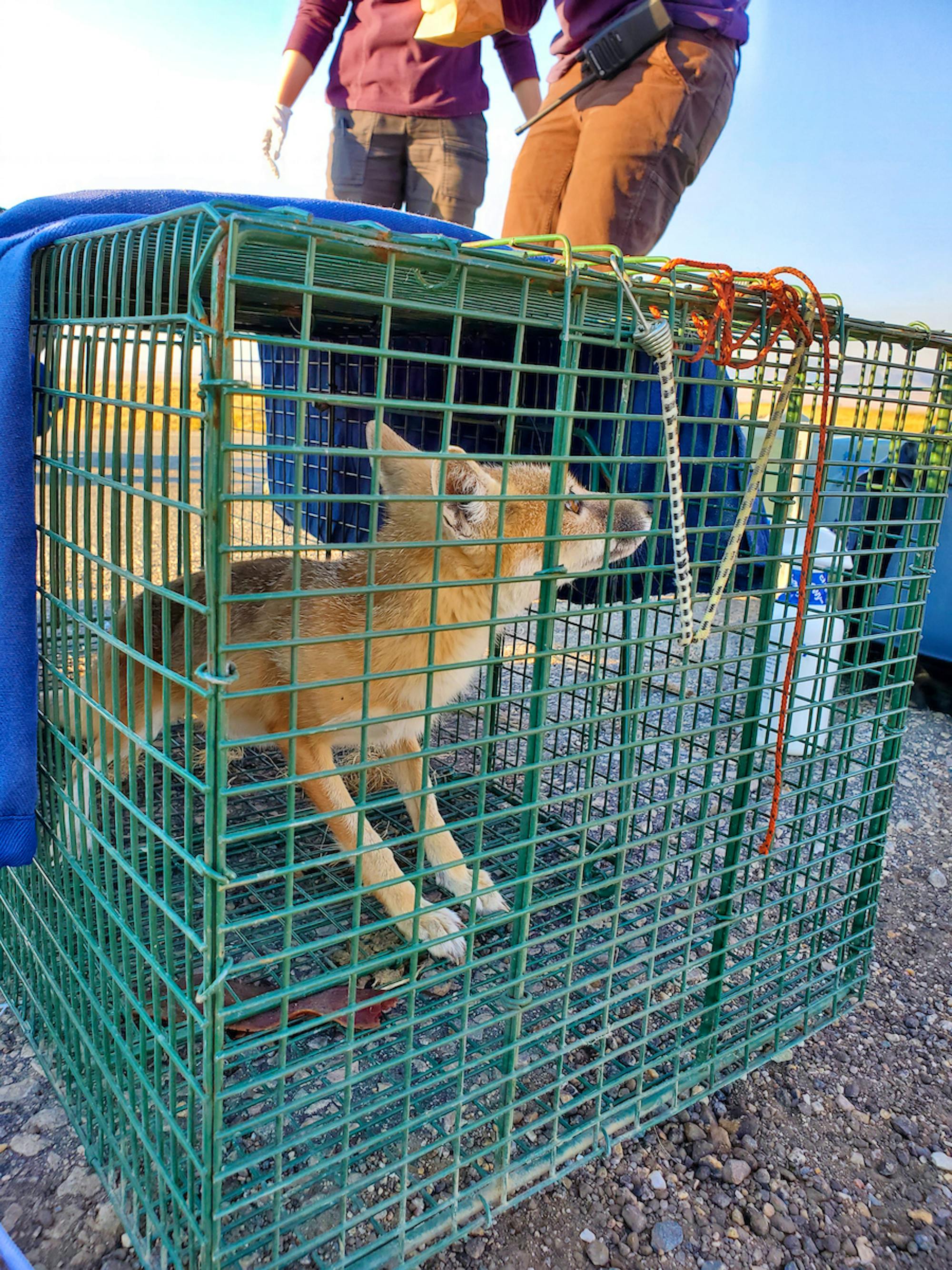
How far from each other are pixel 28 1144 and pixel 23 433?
171 centimetres

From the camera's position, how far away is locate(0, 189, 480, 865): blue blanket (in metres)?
1.83

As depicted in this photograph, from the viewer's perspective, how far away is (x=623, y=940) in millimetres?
2080

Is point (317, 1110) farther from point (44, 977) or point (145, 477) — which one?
point (145, 477)

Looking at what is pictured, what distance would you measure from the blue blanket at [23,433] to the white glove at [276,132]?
12.0ft

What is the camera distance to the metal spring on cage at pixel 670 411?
5.72 ft

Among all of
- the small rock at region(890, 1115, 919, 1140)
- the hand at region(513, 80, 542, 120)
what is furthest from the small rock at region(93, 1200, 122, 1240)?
the hand at region(513, 80, 542, 120)

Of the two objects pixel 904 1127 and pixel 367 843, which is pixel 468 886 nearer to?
pixel 367 843

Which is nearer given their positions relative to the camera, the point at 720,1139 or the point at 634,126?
the point at 720,1139

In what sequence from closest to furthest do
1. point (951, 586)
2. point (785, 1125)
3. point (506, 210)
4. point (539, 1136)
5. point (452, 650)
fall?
point (539, 1136)
point (785, 1125)
point (452, 650)
point (506, 210)
point (951, 586)

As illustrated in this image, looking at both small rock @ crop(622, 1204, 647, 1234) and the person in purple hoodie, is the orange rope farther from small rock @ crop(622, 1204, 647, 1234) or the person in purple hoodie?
the person in purple hoodie

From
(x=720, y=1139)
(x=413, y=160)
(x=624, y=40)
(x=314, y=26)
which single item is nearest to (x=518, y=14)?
(x=413, y=160)

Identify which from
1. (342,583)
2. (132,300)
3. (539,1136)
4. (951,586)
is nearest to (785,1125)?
(539,1136)

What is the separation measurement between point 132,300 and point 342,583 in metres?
1.00

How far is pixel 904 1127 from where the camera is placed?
2.40 metres
